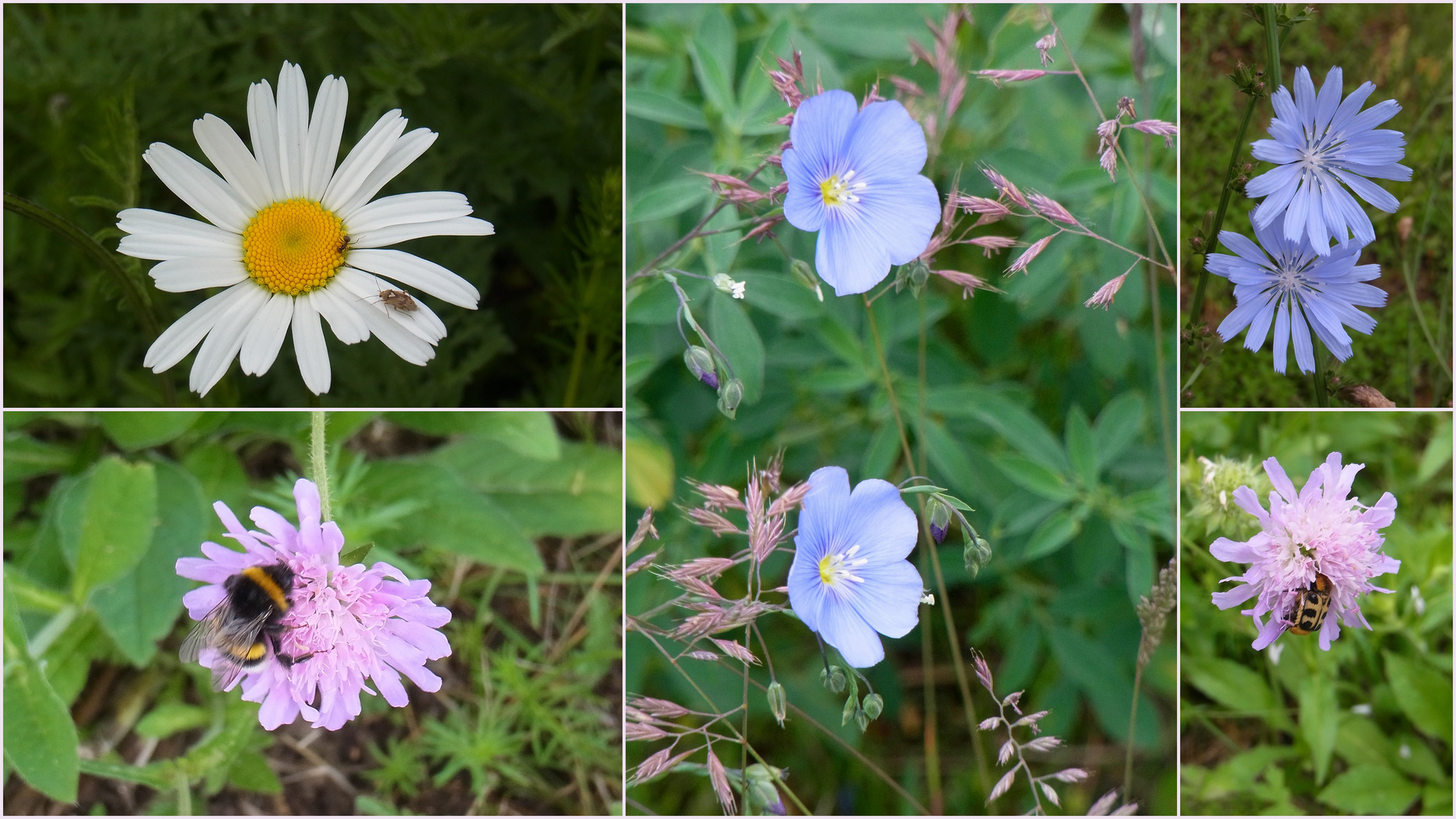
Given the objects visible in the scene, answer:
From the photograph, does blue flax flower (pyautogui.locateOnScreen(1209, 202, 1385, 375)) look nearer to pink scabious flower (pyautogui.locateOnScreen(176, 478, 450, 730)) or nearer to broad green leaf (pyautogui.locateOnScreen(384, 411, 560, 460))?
broad green leaf (pyautogui.locateOnScreen(384, 411, 560, 460))

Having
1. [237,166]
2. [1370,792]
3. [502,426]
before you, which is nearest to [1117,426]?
[1370,792]

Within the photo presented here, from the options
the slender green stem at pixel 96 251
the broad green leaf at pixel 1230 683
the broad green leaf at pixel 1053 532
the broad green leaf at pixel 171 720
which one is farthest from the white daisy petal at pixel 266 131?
the broad green leaf at pixel 1230 683

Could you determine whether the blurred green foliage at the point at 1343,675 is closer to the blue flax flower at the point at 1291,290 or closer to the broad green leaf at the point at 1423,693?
the broad green leaf at the point at 1423,693

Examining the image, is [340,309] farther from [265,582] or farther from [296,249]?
[265,582]

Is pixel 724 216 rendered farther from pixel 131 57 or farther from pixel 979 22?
pixel 131 57

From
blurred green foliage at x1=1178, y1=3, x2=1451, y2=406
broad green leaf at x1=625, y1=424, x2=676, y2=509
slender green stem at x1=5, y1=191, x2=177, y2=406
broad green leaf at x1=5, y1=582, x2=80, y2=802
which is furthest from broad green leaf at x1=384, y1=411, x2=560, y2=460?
blurred green foliage at x1=1178, y1=3, x2=1451, y2=406

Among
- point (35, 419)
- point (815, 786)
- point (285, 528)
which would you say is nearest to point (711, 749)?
point (815, 786)

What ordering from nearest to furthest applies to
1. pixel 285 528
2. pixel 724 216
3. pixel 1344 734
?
pixel 285 528 → pixel 724 216 → pixel 1344 734
